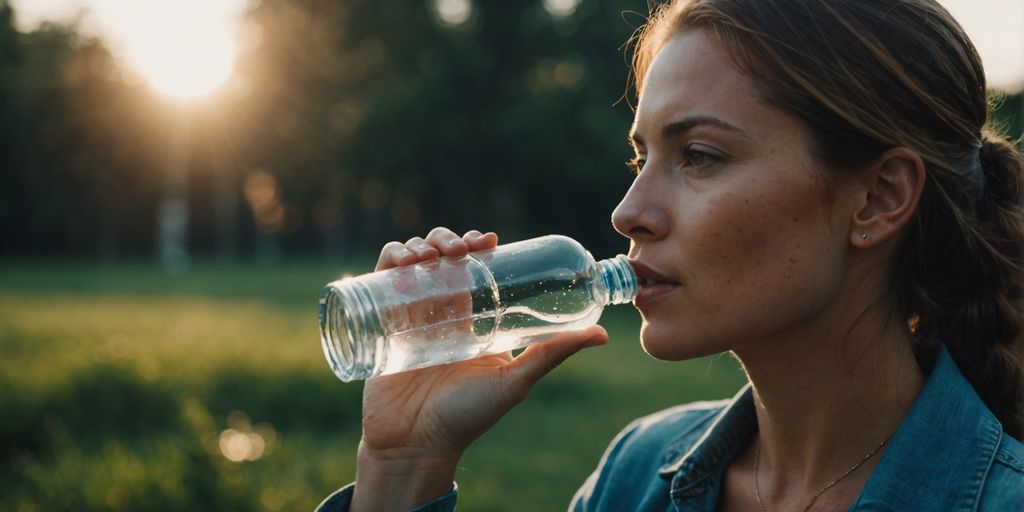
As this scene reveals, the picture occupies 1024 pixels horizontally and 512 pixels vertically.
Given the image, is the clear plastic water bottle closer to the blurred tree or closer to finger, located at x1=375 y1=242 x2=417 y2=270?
finger, located at x1=375 y1=242 x2=417 y2=270

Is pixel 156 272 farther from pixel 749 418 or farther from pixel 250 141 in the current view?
pixel 749 418

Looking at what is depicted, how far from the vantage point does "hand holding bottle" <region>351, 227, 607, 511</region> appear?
8.07 feet

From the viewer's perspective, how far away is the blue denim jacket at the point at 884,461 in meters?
2.10

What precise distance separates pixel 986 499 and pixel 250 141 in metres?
38.8

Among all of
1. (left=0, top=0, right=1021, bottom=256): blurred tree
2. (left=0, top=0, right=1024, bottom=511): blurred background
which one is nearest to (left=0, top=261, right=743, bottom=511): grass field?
(left=0, top=0, right=1024, bottom=511): blurred background

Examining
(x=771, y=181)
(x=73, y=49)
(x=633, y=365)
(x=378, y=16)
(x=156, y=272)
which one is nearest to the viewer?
(x=771, y=181)

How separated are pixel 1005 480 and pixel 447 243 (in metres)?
1.36

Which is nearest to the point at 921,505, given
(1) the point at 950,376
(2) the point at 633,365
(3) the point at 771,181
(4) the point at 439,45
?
(1) the point at 950,376

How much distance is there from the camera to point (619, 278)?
7.69 feet

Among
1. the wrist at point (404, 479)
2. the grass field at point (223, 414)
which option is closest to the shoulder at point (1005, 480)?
the wrist at point (404, 479)

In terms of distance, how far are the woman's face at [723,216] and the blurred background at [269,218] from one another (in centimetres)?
111

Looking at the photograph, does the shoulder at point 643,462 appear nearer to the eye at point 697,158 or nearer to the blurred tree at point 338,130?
the eye at point 697,158

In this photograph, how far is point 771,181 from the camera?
7.16ft

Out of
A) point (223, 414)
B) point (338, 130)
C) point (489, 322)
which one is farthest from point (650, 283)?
point (338, 130)
